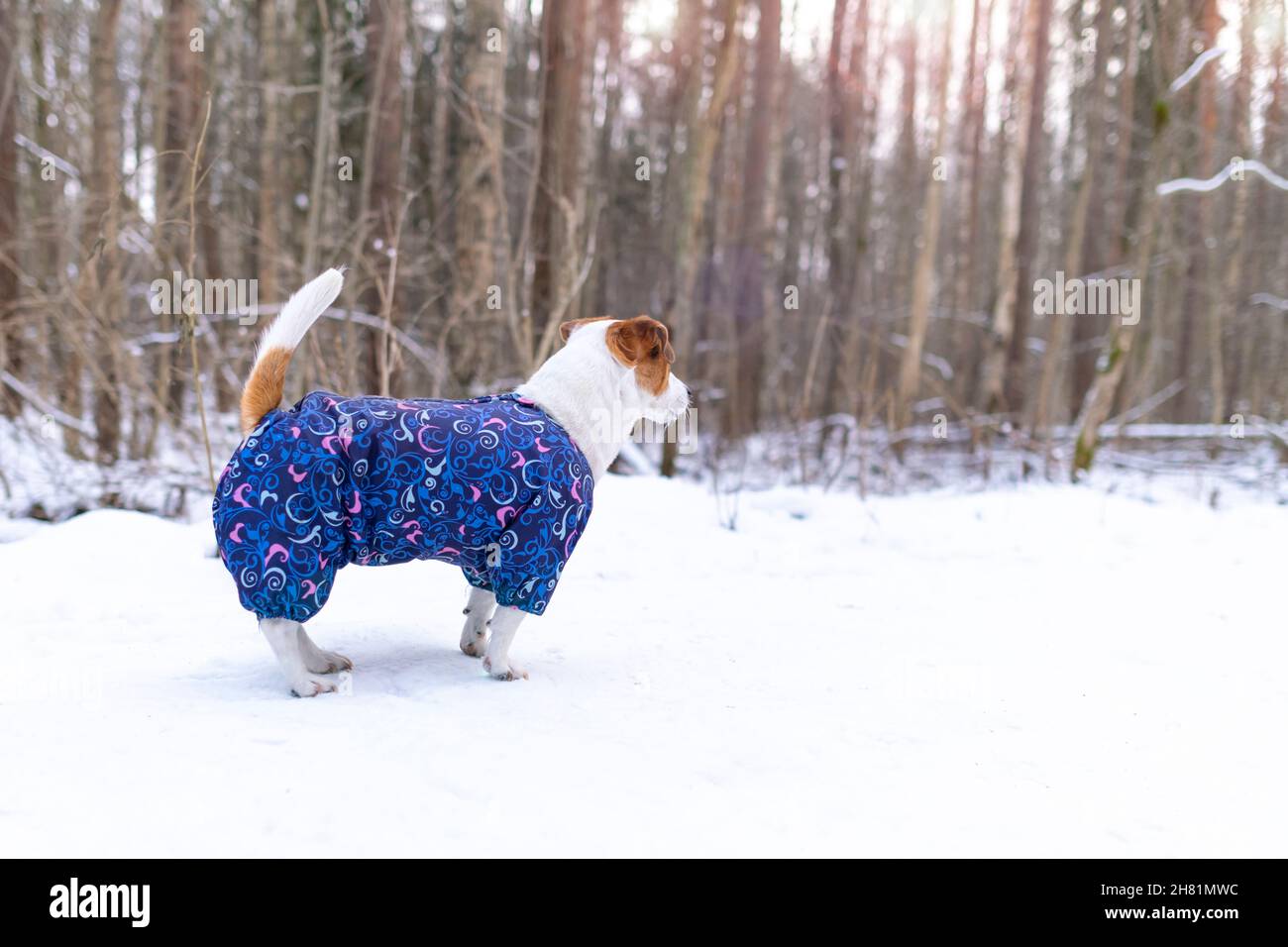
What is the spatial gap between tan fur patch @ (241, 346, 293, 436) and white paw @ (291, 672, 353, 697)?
2.99ft

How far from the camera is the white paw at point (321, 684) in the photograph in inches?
131

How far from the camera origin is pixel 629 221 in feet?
69.7

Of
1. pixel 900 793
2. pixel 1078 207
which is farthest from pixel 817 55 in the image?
pixel 900 793

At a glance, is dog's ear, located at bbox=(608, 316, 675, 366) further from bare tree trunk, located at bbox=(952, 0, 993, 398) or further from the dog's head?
bare tree trunk, located at bbox=(952, 0, 993, 398)

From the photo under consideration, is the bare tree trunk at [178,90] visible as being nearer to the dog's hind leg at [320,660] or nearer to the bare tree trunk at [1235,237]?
the dog's hind leg at [320,660]

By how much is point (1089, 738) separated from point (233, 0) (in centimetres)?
1942

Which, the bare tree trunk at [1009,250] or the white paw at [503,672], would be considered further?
the bare tree trunk at [1009,250]

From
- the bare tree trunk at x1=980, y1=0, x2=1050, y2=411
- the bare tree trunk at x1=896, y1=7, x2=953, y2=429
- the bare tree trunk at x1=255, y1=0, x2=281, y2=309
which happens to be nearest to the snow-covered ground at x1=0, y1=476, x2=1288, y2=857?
the bare tree trunk at x1=255, y1=0, x2=281, y2=309

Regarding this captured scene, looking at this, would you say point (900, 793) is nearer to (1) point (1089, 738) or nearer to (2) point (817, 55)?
(1) point (1089, 738)

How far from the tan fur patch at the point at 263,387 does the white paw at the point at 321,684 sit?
912 mm

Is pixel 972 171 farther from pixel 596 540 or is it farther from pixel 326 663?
pixel 326 663

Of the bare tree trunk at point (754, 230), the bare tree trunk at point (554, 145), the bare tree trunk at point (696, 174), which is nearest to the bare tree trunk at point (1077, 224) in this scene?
the bare tree trunk at point (754, 230)

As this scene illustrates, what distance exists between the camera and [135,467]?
24.2ft

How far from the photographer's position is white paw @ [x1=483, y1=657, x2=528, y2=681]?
364 cm
